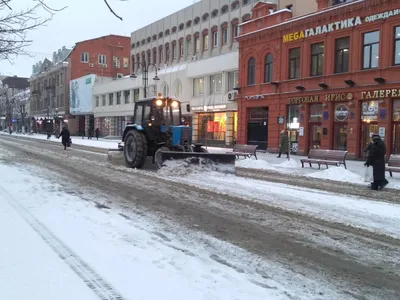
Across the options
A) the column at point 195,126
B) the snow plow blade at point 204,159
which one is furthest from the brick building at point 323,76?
the snow plow blade at point 204,159

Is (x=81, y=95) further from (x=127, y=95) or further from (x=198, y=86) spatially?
(x=198, y=86)

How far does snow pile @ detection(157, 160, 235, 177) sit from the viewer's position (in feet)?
44.9

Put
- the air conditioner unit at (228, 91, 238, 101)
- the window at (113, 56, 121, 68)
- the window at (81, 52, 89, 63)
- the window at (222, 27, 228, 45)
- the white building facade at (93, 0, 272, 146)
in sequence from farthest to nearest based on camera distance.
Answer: the window at (113, 56, 121, 68), the window at (81, 52, 89, 63), the window at (222, 27, 228, 45), the white building facade at (93, 0, 272, 146), the air conditioner unit at (228, 91, 238, 101)

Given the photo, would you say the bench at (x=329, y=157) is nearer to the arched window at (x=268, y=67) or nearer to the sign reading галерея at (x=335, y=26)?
the sign reading галерея at (x=335, y=26)

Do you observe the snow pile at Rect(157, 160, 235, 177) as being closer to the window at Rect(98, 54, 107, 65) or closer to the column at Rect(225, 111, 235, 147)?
the column at Rect(225, 111, 235, 147)

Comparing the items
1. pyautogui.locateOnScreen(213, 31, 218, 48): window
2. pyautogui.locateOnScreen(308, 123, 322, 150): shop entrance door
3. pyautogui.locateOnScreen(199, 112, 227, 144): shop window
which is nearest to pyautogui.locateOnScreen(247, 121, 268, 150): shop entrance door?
pyautogui.locateOnScreen(199, 112, 227, 144): shop window

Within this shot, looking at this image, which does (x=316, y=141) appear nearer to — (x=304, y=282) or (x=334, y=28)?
(x=334, y=28)

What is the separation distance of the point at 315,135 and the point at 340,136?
1870 millimetres

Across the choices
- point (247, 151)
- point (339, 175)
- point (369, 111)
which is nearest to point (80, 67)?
point (247, 151)

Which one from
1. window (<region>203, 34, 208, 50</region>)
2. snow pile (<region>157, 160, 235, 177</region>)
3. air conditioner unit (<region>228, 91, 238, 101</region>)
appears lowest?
snow pile (<region>157, 160, 235, 177</region>)

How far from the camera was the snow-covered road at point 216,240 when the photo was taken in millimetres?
4449

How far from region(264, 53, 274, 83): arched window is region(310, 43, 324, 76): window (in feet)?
11.3

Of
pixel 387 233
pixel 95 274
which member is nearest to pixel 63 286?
pixel 95 274

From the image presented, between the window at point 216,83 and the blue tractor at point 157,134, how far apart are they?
18694 mm
